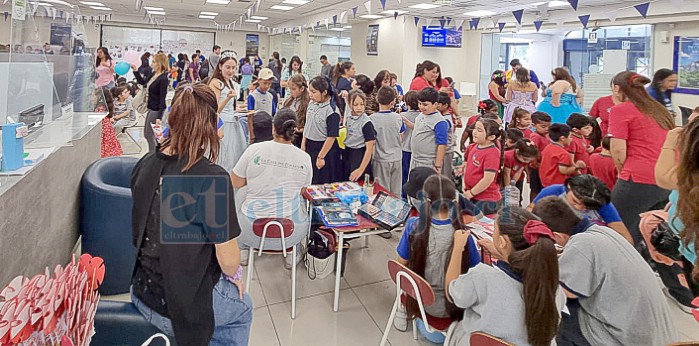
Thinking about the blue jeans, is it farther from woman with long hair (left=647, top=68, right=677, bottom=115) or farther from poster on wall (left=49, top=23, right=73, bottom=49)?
woman with long hair (left=647, top=68, right=677, bottom=115)

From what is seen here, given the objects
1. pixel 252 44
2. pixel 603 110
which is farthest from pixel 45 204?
pixel 252 44

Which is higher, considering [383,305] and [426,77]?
[426,77]

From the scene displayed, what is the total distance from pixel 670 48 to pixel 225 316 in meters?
10.5

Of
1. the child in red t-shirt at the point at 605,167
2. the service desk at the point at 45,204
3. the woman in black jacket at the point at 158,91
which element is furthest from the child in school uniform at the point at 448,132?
the woman in black jacket at the point at 158,91

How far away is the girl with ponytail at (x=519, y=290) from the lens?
5.77 ft

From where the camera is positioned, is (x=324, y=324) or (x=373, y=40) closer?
(x=324, y=324)

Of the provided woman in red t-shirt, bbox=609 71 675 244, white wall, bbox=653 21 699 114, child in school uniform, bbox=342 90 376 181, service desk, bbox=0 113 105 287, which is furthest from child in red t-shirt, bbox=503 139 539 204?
white wall, bbox=653 21 699 114

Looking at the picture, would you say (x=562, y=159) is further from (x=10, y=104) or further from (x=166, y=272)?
(x=10, y=104)

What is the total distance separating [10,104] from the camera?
2229mm

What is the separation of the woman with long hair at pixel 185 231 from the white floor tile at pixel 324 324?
1057 mm

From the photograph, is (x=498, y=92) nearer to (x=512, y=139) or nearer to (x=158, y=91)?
(x=512, y=139)

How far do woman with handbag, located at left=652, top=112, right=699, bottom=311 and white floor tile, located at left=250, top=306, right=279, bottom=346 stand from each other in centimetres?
201

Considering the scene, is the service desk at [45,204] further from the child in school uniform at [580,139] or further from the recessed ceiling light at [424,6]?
the recessed ceiling light at [424,6]

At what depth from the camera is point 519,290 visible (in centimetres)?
181
